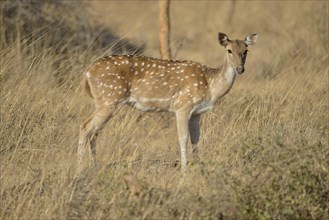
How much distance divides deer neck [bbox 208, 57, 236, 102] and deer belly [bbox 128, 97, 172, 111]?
0.52m

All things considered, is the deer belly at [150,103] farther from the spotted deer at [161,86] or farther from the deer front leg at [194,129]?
the deer front leg at [194,129]

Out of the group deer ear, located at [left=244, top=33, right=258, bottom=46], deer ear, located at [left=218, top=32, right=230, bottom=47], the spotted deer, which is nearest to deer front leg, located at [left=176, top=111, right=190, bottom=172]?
→ the spotted deer

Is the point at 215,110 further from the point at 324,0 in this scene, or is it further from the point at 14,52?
the point at 324,0

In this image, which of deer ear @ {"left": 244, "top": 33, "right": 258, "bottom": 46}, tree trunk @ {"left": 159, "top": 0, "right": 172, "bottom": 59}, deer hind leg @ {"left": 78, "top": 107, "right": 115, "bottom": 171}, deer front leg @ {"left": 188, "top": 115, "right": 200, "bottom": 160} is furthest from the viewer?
tree trunk @ {"left": 159, "top": 0, "right": 172, "bottom": 59}

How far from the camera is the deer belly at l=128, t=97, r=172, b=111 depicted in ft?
31.7

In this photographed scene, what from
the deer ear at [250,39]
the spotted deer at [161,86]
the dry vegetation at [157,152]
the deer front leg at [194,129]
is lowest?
the deer front leg at [194,129]

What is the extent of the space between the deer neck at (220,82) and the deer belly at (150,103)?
0.52m

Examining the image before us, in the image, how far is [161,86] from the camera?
9.73 m

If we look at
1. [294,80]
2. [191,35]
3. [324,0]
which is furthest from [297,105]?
[191,35]

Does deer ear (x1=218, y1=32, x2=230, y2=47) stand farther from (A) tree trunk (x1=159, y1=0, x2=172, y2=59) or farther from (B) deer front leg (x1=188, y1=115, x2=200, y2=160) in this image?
(A) tree trunk (x1=159, y1=0, x2=172, y2=59)

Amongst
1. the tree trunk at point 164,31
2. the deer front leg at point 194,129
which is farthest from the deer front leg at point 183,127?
the tree trunk at point 164,31

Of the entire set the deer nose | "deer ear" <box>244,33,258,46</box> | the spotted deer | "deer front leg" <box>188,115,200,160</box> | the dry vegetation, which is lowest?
"deer front leg" <box>188,115,200,160</box>

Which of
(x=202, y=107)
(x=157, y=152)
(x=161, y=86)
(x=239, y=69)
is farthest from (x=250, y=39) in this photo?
(x=157, y=152)

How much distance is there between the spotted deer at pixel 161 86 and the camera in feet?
30.9
